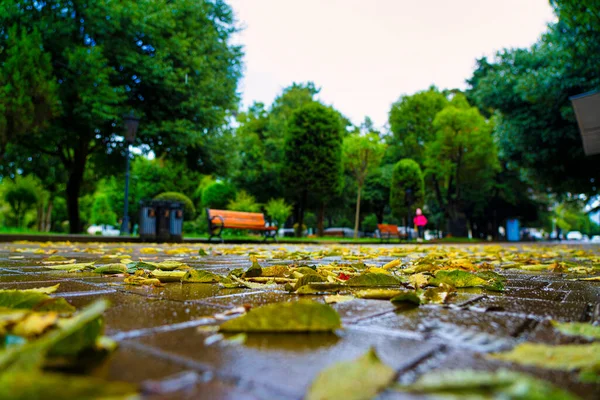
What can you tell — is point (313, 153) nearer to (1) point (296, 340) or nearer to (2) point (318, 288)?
(2) point (318, 288)

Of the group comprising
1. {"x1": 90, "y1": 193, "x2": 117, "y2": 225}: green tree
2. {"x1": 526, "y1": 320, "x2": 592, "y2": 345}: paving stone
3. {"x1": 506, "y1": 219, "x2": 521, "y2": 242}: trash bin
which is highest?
{"x1": 90, "y1": 193, "x2": 117, "y2": 225}: green tree

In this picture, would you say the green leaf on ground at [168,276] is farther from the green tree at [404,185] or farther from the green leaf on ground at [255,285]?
the green tree at [404,185]

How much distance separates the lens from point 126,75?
1434 cm

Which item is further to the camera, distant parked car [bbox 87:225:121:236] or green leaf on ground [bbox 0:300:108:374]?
distant parked car [bbox 87:225:121:236]

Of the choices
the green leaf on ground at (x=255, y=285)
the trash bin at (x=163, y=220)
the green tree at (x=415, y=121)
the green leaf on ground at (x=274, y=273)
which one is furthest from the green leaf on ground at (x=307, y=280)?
the green tree at (x=415, y=121)

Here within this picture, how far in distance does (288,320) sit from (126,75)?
15.2 meters

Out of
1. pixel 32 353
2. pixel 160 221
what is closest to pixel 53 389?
pixel 32 353

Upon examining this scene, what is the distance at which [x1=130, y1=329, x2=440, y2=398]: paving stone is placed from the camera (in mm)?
800

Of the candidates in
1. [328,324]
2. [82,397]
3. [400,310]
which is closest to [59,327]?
[82,397]

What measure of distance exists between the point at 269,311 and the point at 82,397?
60cm

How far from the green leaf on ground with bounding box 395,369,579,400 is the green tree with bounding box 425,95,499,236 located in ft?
94.0

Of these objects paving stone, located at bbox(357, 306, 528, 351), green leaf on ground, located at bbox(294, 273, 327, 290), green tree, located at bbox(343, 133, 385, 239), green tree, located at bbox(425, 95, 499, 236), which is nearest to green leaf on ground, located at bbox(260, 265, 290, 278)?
green leaf on ground, located at bbox(294, 273, 327, 290)

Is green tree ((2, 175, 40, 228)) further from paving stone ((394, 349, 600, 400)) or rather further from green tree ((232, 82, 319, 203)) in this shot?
paving stone ((394, 349, 600, 400))

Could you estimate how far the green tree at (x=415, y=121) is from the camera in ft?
109
